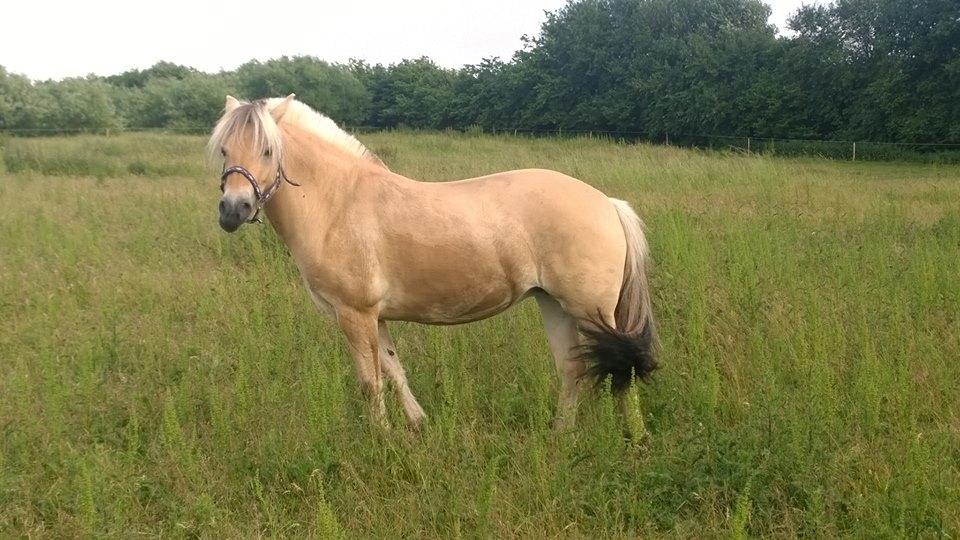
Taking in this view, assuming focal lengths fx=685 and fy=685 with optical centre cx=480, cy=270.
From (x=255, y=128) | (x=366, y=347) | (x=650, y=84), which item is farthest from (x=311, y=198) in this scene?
(x=650, y=84)

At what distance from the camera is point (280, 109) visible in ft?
12.8

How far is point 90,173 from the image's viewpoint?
15.1 metres

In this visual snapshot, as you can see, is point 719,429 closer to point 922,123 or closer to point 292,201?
point 292,201

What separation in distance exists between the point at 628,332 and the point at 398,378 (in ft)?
4.48

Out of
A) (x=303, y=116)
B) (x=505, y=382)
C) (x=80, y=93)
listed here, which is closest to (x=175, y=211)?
(x=303, y=116)

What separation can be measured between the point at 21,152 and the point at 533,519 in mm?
17993

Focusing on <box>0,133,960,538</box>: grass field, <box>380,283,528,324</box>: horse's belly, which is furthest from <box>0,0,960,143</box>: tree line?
<box>380,283,528,324</box>: horse's belly

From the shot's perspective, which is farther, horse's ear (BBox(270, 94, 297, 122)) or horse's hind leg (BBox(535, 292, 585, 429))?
horse's hind leg (BBox(535, 292, 585, 429))

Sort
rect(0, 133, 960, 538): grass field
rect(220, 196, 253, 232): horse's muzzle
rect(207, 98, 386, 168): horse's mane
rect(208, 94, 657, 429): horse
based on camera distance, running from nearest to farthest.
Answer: rect(0, 133, 960, 538): grass field
rect(220, 196, 253, 232): horse's muzzle
rect(207, 98, 386, 168): horse's mane
rect(208, 94, 657, 429): horse

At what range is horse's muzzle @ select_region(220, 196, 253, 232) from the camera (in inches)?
138

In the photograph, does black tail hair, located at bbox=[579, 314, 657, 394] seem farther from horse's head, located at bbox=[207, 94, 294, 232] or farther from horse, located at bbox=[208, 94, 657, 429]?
horse's head, located at bbox=[207, 94, 294, 232]

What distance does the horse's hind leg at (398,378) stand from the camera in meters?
3.95

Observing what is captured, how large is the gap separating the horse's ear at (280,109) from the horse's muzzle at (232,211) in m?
0.60

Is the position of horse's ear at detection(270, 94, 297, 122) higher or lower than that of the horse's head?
higher
